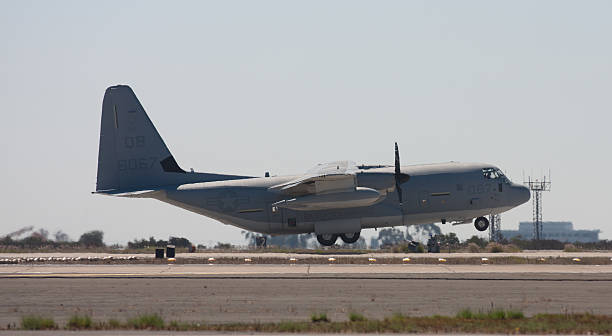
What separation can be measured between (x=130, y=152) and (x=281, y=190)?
32.9 ft

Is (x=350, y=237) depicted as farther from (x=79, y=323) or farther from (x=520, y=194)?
(x=79, y=323)

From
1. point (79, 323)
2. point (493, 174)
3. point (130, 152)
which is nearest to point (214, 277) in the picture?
point (79, 323)

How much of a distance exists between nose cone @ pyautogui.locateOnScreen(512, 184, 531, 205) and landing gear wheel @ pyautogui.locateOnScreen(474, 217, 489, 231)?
2382 millimetres

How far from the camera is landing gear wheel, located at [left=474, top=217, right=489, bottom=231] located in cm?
5412

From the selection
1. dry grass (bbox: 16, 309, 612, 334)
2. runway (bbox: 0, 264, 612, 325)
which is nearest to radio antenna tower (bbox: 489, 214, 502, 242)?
runway (bbox: 0, 264, 612, 325)

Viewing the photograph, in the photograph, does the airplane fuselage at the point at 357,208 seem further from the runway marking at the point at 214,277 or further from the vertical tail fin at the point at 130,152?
the runway marking at the point at 214,277

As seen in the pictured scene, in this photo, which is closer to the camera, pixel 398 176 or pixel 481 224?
pixel 398 176

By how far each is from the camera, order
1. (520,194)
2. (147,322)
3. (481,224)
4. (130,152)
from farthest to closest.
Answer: (481,224), (520,194), (130,152), (147,322)

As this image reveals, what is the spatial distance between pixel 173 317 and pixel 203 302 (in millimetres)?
3076

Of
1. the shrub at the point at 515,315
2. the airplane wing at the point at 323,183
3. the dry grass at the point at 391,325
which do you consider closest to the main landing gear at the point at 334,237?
the airplane wing at the point at 323,183

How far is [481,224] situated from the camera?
5441cm

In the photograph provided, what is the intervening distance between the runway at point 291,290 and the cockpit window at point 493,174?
1511cm

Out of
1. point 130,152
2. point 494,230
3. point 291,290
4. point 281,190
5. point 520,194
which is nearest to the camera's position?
point 291,290

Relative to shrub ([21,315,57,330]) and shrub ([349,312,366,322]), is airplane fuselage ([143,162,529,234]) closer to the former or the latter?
shrub ([349,312,366,322])
